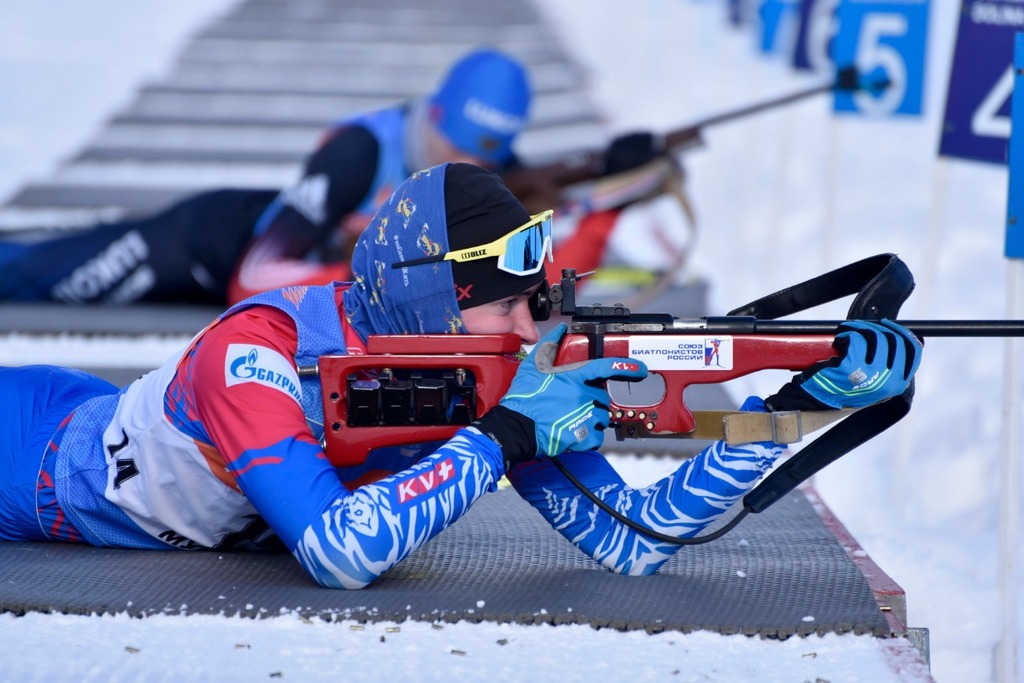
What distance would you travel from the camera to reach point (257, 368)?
231cm

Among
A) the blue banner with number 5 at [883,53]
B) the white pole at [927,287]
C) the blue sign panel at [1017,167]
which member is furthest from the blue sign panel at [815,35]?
the blue sign panel at [1017,167]

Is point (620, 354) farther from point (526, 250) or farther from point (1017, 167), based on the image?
point (1017, 167)

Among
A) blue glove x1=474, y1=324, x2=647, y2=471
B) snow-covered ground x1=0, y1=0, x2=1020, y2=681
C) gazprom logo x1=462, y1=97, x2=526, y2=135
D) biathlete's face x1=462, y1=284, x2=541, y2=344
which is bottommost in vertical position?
snow-covered ground x1=0, y1=0, x2=1020, y2=681

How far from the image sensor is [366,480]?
252 centimetres

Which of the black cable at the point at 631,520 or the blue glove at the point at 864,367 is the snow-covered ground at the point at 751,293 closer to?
the black cable at the point at 631,520

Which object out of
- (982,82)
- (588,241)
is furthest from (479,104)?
(982,82)

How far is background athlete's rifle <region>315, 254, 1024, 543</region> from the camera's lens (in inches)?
89.7

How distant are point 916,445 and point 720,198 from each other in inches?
163

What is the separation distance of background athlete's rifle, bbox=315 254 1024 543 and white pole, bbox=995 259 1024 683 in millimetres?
→ 516

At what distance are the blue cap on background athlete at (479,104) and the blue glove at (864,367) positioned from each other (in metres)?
3.29

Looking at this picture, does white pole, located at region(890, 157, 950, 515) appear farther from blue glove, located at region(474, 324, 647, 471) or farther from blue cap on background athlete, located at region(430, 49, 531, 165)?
blue cap on background athlete, located at region(430, 49, 531, 165)

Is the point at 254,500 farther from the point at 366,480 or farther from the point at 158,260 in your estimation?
the point at 158,260

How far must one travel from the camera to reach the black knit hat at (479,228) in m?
2.40

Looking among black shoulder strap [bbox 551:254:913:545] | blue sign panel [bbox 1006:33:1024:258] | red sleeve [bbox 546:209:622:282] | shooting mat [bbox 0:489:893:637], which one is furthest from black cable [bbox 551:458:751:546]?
red sleeve [bbox 546:209:622:282]
